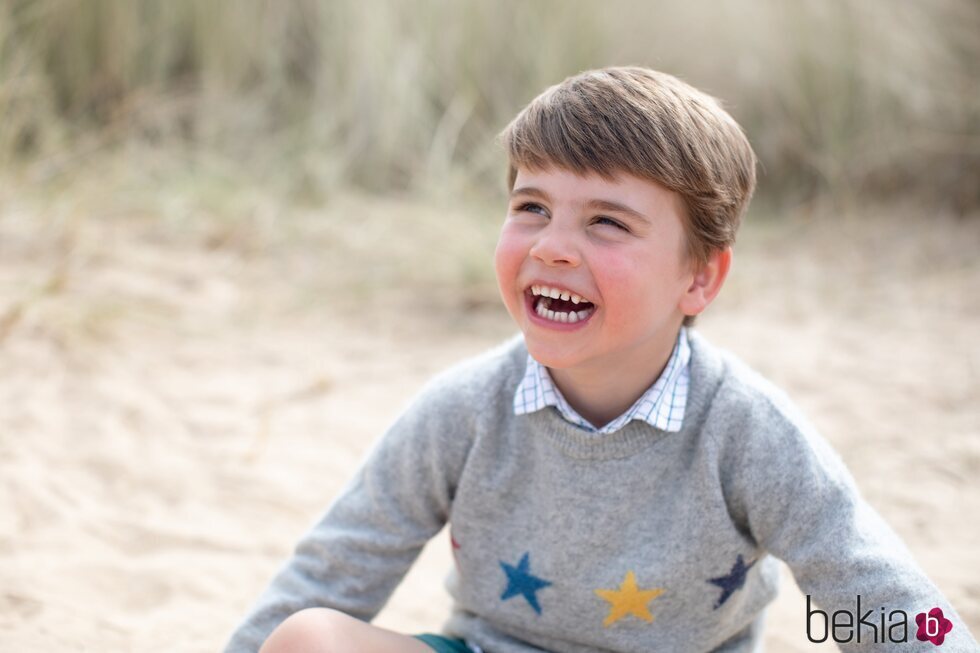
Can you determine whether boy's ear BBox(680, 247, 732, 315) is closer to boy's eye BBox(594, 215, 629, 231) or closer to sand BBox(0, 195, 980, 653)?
boy's eye BBox(594, 215, 629, 231)

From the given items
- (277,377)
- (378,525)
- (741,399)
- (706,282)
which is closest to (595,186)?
(706,282)

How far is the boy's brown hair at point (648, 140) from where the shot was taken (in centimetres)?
163

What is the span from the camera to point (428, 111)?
5.37 metres

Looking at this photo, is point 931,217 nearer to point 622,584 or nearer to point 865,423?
point 865,423

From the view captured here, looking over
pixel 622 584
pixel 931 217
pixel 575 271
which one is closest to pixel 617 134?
pixel 575 271

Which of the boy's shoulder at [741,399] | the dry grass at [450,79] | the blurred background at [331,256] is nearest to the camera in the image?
the boy's shoulder at [741,399]

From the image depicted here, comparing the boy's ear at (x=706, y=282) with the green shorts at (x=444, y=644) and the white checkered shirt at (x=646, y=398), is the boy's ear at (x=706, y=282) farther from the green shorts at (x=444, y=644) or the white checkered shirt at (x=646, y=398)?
the green shorts at (x=444, y=644)

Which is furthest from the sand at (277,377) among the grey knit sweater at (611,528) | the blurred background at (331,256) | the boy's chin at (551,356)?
the boy's chin at (551,356)

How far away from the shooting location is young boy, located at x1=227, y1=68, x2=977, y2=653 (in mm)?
1624

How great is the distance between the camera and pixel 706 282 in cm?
179

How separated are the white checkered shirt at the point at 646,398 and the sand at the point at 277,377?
0.78 m

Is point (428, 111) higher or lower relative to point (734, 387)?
higher

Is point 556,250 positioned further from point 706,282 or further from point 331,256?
point 331,256

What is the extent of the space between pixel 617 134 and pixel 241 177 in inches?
139
